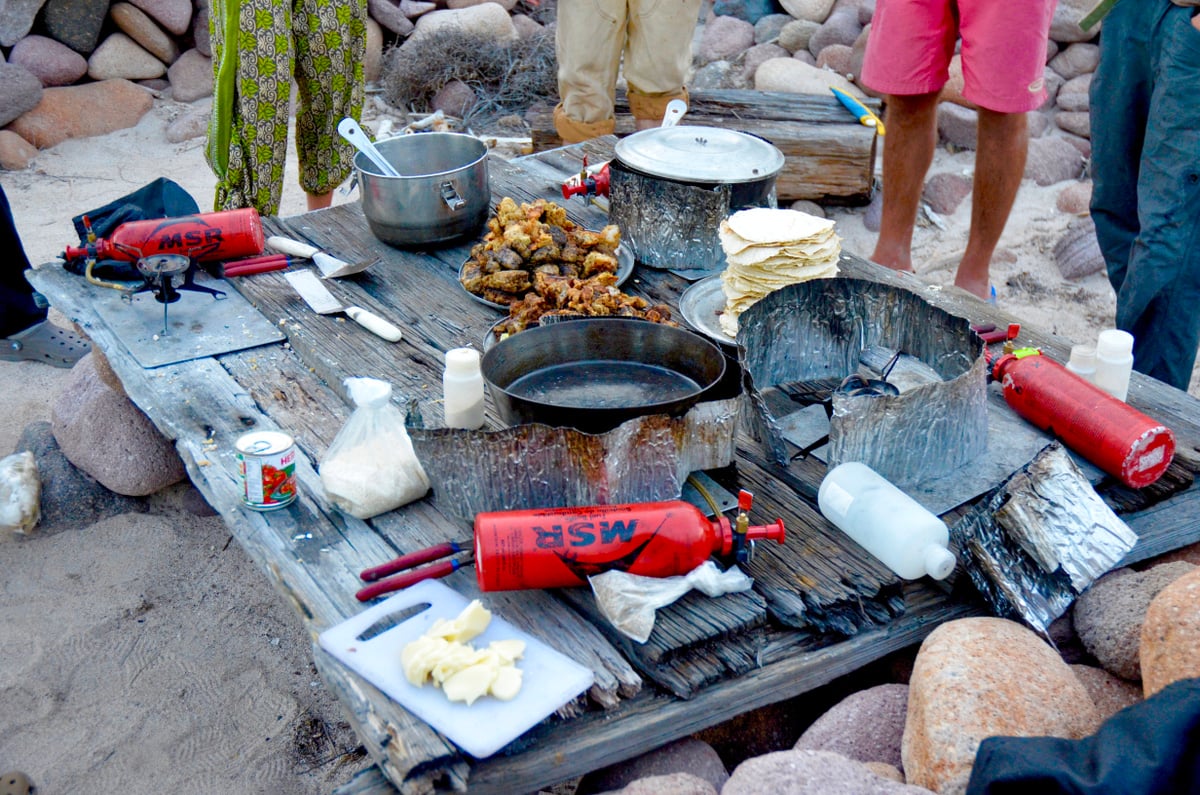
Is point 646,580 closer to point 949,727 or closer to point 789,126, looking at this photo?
point 949,727

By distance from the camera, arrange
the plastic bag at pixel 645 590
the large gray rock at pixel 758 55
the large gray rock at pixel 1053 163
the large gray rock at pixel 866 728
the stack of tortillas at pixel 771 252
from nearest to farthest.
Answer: the plastic bag at pixel 645 590, the large gray rock at pixel 866 728, the stack of tortillas at pixel 771 252, the large gray rock at pixel 1053 163, the large gray rock at pixel 758 55

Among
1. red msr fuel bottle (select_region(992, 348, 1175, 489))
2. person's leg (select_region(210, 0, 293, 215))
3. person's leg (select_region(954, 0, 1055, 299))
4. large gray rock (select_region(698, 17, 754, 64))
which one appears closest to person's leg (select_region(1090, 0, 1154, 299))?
person's leg (select_region(954, 0, 1055, 299))

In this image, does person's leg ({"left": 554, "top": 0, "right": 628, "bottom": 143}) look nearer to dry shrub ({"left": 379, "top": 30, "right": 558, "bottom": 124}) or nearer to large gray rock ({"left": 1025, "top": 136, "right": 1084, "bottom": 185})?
dry shrub ({"left": 379, "top": 30, "right": 558, "bottom": 124})

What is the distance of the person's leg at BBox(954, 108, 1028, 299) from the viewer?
3793 mm

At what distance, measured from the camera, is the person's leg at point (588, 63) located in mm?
4980

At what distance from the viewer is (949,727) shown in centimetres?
169

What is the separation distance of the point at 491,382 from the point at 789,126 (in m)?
4.10

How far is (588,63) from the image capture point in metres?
5.09

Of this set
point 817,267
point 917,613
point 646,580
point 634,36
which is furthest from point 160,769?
point 634,36

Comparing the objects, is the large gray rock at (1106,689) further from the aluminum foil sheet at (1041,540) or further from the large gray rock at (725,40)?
the large gray rock at (725,40)

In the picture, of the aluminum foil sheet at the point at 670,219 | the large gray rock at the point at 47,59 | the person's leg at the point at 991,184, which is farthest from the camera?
the large gray rock at the point at 47,59

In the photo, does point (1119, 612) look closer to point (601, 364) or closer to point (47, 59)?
point (601, 364)

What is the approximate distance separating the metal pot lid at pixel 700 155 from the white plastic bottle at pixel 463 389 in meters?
1.17

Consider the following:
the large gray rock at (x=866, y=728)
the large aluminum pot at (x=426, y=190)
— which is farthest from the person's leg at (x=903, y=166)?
the large gray rock at (x=866, y=728)
